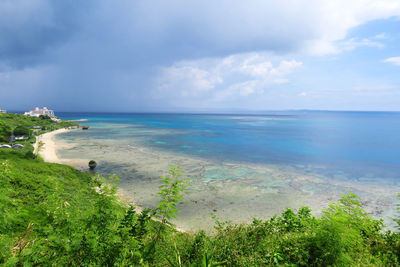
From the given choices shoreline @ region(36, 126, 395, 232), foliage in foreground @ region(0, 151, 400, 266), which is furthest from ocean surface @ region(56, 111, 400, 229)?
foliage in foreground @ region(0, 151, 400, 266)

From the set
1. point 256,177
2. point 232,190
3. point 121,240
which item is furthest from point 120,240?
point 256,177

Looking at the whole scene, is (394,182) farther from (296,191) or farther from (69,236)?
(69,236)

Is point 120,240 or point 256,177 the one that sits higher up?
point 120,240

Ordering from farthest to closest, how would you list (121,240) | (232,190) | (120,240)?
(232,190) → (121,240) → (120,240)

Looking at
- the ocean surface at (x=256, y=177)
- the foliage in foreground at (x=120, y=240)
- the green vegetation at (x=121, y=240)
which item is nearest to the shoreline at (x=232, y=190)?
the ocean surface at (x=256, y=177)

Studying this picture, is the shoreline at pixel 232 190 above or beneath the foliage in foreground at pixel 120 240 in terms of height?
beneath

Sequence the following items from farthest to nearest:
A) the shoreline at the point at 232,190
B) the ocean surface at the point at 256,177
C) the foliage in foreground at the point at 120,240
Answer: the ocean surface at the point at 256,177 → the shoreline at the point at 232,190 → the foliage in foreground at the point at 120,240


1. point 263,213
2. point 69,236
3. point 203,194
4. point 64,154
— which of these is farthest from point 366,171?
point 64,154

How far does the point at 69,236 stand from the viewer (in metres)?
4.58

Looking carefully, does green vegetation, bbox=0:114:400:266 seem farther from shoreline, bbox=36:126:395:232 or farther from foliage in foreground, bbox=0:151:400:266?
shoreline, bbox=36:126:395:232

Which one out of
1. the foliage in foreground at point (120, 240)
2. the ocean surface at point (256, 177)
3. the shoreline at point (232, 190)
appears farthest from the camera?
the ocean surface at point (256, 177)

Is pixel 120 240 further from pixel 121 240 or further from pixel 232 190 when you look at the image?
pixel 232 190

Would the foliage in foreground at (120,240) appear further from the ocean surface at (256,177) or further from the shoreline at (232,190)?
the ocean surface at (256,177)

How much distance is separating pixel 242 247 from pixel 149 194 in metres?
20.1
